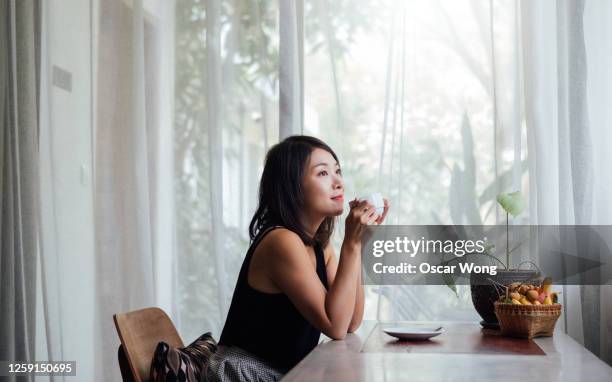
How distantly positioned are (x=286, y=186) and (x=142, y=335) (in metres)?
0.51

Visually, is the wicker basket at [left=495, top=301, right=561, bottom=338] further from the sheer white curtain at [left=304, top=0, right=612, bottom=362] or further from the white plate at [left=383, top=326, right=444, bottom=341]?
the sheer white curtain at [left=304, top=0, right=612, bottom=362]

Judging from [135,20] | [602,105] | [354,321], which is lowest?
[354,321]

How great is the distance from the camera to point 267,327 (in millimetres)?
1778

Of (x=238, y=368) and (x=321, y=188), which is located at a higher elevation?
(x=321, y=188)

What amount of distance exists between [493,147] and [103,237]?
150cm

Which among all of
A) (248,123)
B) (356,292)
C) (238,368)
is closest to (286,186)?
(356,292)

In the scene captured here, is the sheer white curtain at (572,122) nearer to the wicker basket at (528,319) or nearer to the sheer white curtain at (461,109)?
the sheer white curtain at (461,109)

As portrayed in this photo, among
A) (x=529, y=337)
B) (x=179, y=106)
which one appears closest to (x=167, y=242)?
(x=179, y=106)

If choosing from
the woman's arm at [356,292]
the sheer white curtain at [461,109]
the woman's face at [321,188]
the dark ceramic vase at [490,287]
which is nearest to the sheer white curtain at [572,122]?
the sheer white curtain at [461,109]

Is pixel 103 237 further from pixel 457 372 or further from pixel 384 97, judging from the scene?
pixel 457 372

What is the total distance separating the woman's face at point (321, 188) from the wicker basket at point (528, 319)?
480 millimetres

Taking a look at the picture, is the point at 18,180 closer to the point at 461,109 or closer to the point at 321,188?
the point at 321,188

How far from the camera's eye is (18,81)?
271 centimetres

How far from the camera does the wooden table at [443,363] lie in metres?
1.28
